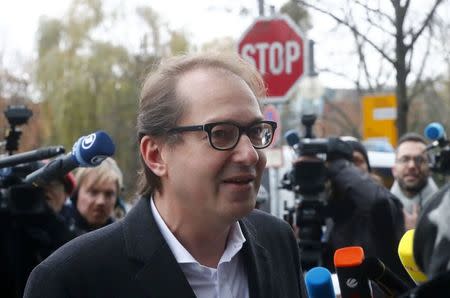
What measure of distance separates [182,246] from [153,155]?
0.90 ft

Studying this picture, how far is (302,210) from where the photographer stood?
525cm

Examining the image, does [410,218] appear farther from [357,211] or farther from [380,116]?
[380,116]

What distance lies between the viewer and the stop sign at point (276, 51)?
745 cm

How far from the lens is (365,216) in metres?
4.75

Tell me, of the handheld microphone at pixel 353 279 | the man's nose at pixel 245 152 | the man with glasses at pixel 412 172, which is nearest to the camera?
the handheld microphone at pixel 353 279

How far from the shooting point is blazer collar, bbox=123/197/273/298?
7.13ft

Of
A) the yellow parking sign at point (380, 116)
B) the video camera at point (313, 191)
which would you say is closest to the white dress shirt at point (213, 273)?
the video camera at point (313, 191)

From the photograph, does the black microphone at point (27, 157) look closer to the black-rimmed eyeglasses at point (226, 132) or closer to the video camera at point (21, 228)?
the black-rimmed eyeglasses at point (226, 132)

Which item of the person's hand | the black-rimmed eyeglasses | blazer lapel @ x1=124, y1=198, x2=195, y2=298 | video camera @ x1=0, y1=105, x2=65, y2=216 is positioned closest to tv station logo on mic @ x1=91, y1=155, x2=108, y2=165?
blazer lapel @ x1=124, y1=198, x2=195, y2=298

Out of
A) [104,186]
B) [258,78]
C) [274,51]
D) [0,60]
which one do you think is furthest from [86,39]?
[258,78]

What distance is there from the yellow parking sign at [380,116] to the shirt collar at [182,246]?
315 inches

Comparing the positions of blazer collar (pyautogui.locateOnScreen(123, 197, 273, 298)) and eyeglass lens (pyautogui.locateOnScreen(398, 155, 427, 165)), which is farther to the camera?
eyeglass lens (pyautogui.locateOnScreen(398, 155, 427, 165))

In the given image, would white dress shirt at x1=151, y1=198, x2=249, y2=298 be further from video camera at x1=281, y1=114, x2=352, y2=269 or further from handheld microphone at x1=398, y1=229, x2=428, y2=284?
video camera at x1=281, y1=114, x2=352, y2=269

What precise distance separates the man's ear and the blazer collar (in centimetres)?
12
